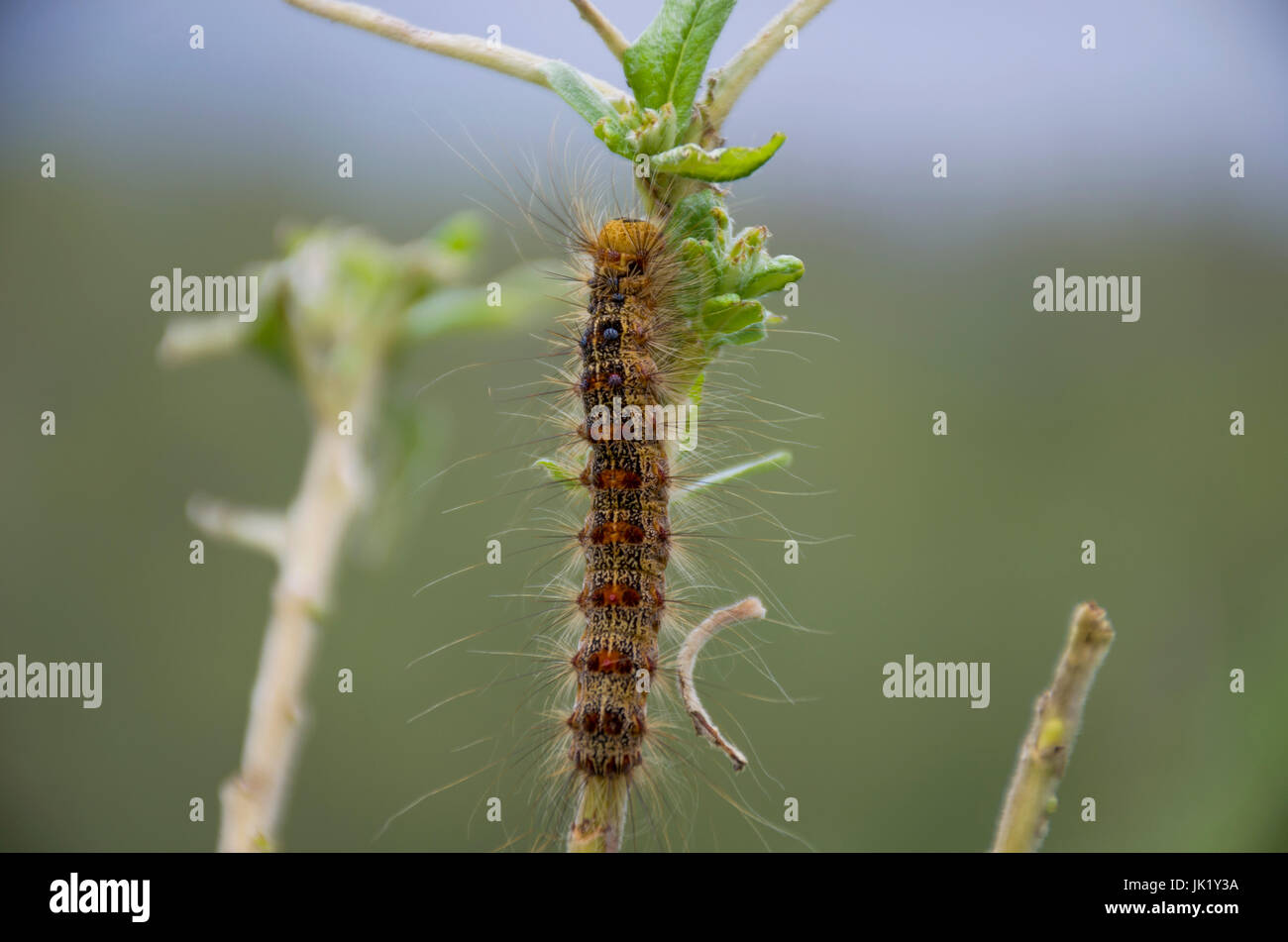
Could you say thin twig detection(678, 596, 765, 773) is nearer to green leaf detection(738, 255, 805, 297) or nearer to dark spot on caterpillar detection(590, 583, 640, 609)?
green leaf detection(738, 255, 805, 297)

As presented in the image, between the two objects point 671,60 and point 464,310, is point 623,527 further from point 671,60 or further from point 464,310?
point 671,60

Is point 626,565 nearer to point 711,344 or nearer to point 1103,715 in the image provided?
point 711,344

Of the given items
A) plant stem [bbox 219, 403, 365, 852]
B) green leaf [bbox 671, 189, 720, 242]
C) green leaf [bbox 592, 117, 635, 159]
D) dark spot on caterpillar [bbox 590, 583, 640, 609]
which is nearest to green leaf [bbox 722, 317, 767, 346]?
green leaf [bbox 671, 189, 720, 242]

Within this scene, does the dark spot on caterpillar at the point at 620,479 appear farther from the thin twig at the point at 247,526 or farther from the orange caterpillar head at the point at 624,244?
the thin twig at the point at 247,526

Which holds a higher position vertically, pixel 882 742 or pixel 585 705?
pixel 585 705

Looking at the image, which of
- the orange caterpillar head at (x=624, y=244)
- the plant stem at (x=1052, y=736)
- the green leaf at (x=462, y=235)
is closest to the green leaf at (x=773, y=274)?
the orange caterpillar head at (x=624, y=244)

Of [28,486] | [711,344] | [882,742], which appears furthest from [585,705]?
[28,486]
